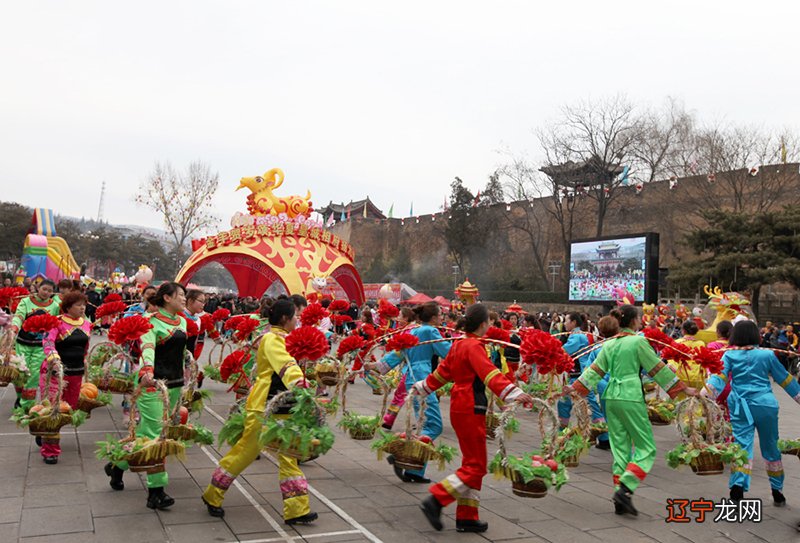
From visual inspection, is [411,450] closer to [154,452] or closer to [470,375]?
[470,375]

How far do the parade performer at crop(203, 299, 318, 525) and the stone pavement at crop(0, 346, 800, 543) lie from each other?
0.12 meters

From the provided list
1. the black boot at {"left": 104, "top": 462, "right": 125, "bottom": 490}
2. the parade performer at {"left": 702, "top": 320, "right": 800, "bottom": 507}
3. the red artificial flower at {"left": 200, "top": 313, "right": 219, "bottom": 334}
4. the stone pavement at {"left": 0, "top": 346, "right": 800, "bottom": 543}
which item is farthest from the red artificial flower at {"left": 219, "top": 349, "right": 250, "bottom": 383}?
the parade performer at {"left": 702, "top": 320, "right": 800, "bottom": 507}

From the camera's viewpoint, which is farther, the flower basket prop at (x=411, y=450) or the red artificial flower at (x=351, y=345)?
the red artificial flower at (x=351, y=345)

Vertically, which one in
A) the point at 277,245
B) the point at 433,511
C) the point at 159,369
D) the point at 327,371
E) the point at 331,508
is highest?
the point at 277,245

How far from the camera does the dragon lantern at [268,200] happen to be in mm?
22578

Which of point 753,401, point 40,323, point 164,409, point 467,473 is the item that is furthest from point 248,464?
point 753,401

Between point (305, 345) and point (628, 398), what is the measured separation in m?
2.42

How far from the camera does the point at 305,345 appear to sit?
14.2ft

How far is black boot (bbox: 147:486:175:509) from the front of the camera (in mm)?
4410

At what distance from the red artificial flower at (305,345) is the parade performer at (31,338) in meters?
3.65

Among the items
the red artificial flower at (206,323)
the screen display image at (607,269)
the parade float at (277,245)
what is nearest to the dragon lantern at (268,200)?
the parade float at (277,245)

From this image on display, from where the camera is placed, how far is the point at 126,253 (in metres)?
64.9

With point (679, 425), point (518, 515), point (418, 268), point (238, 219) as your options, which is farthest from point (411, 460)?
point (418, 268)

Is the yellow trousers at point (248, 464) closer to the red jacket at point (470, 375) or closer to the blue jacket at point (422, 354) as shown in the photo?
the red jacket at point (470, 375)
